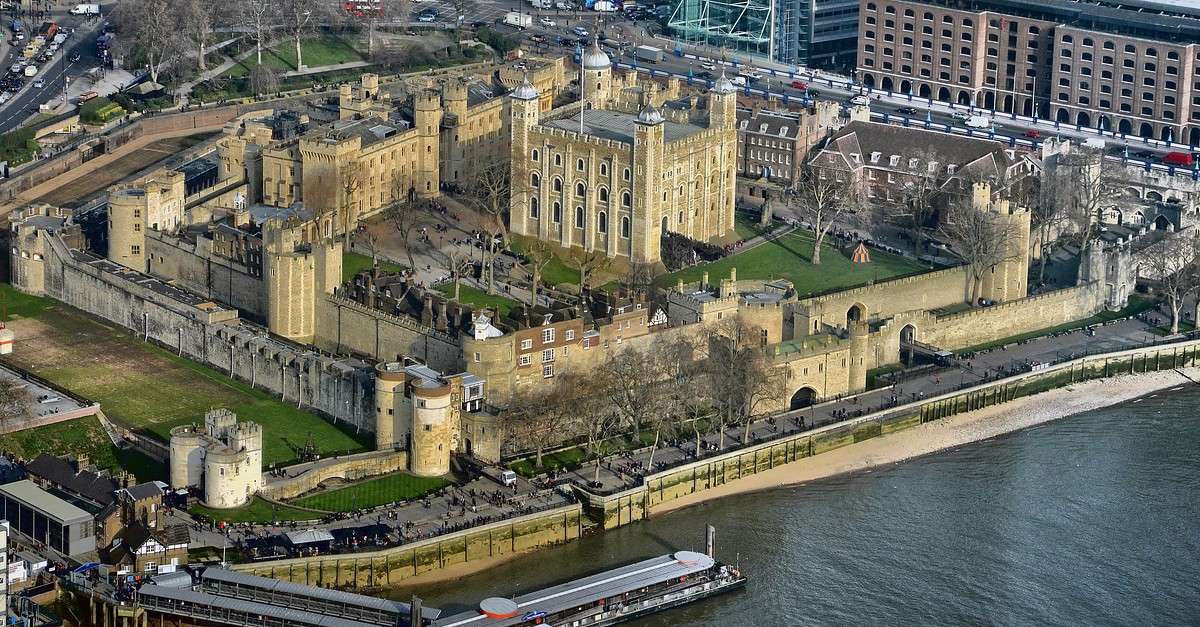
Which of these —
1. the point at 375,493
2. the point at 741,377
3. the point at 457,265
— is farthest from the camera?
the point at 457,265

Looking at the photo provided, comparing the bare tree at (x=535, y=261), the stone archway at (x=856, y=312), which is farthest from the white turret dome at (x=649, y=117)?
the stone archway at (x=856, y=312)

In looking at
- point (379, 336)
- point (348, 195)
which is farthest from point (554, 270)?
point (379, 336)

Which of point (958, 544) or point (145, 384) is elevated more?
point (145, 384)

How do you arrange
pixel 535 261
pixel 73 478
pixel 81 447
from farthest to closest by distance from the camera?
1. pixel 535 261
2. pixel 81 447
3. pixel 73 478

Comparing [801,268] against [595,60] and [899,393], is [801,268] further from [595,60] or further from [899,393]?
[595,60]

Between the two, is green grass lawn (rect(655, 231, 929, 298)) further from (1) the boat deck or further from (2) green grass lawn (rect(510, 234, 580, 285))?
(1) the boat deck

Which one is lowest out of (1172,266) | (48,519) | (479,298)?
(48,519)

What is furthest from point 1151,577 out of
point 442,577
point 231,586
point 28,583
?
point 28,583

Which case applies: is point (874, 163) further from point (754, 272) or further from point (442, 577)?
point (442, 577)
